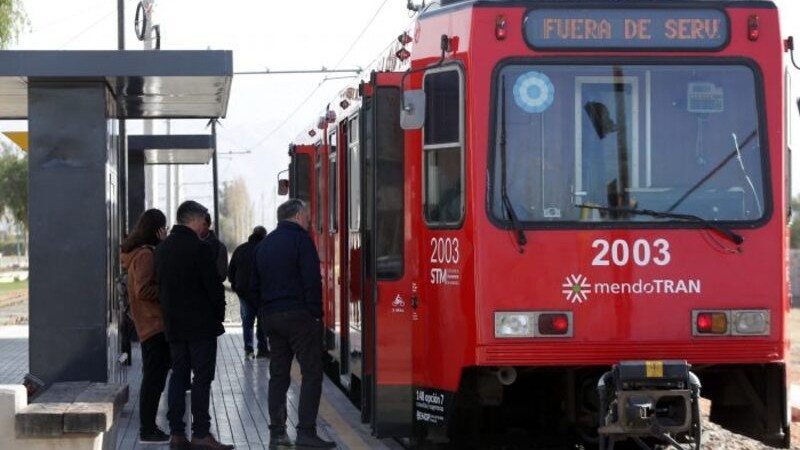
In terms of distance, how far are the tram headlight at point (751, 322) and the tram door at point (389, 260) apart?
210 centimetres

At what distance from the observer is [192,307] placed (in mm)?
10094

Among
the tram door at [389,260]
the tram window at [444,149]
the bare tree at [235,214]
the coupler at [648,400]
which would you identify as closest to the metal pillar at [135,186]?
the tram door at [389,260]

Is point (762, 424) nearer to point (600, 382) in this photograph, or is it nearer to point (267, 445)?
point (600, 382)

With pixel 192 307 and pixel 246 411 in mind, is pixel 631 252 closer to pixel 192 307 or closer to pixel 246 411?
pixel 192 307

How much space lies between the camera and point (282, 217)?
1047cm

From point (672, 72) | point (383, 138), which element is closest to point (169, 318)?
point (383, 138)

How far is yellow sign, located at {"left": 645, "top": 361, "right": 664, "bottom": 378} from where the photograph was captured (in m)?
8.69

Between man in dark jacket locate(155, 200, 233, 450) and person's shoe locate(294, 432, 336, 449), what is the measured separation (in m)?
0.50

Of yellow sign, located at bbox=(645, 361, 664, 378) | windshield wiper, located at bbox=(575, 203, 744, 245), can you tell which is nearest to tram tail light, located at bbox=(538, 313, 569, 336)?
yellow sign, located at bbox=(645, 361, 664, 378)

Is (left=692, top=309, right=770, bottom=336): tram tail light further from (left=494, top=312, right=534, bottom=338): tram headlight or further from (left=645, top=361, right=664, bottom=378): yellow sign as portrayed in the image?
(left=494, top=312, right=534, bottom=338): tram headlight

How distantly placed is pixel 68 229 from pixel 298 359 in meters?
1.84

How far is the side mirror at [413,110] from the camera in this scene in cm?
920

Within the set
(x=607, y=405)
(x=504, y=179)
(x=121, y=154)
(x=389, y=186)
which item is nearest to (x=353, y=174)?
(x=389, y=186)

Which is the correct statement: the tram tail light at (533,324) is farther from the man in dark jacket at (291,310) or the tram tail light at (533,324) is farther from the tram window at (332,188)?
the tram window at (332,188)
